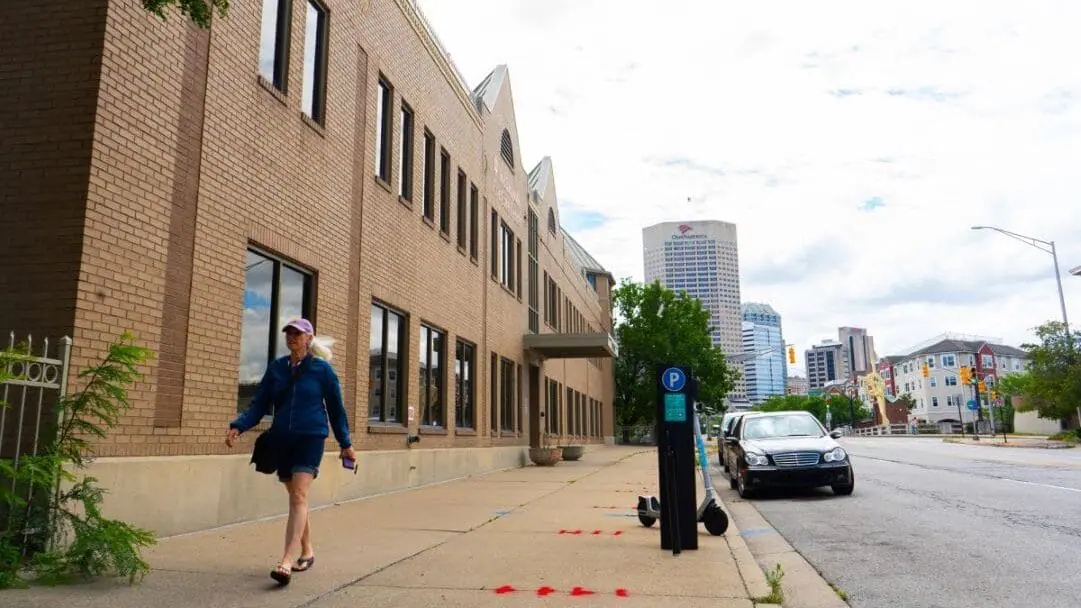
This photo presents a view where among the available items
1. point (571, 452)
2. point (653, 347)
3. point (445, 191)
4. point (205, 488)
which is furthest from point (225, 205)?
point (653, 347)

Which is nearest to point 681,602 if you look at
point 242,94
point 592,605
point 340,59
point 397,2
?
point 592,605

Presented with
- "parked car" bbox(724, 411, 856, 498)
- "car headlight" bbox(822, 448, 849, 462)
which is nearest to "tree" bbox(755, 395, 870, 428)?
"parked car" bbox(724, 411, 856, 498)

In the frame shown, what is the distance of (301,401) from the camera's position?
5359 mm

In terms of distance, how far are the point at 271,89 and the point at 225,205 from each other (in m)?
1.93

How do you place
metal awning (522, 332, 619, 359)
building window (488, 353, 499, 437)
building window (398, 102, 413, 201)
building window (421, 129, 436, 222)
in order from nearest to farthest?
building window (398, 102, 413, 201), building window (421, 129, 436, 222), building window (488, 353, 499, 437), metal awning (522, 332, 619, 359)

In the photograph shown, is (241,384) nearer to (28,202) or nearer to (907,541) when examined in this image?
(28,202)

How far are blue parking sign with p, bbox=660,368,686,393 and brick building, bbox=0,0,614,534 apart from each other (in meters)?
4.66

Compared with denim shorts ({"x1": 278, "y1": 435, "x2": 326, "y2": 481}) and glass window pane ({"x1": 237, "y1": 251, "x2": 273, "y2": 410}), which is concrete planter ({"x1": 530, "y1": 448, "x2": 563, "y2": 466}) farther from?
denim shorts ({"x1": 278, "y1": 435, "x2": 326, "y2": 481})

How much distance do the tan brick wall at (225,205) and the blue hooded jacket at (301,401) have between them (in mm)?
2128

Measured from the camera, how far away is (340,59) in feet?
39.2

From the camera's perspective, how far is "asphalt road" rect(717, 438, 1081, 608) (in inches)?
217

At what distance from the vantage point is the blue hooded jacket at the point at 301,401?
17.5 feet

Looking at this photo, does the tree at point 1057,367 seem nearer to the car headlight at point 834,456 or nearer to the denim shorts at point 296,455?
the car headlight at point 834,456

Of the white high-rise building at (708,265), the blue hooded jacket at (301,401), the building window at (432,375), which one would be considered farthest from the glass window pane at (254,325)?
the white high-rise building at (708,265)
